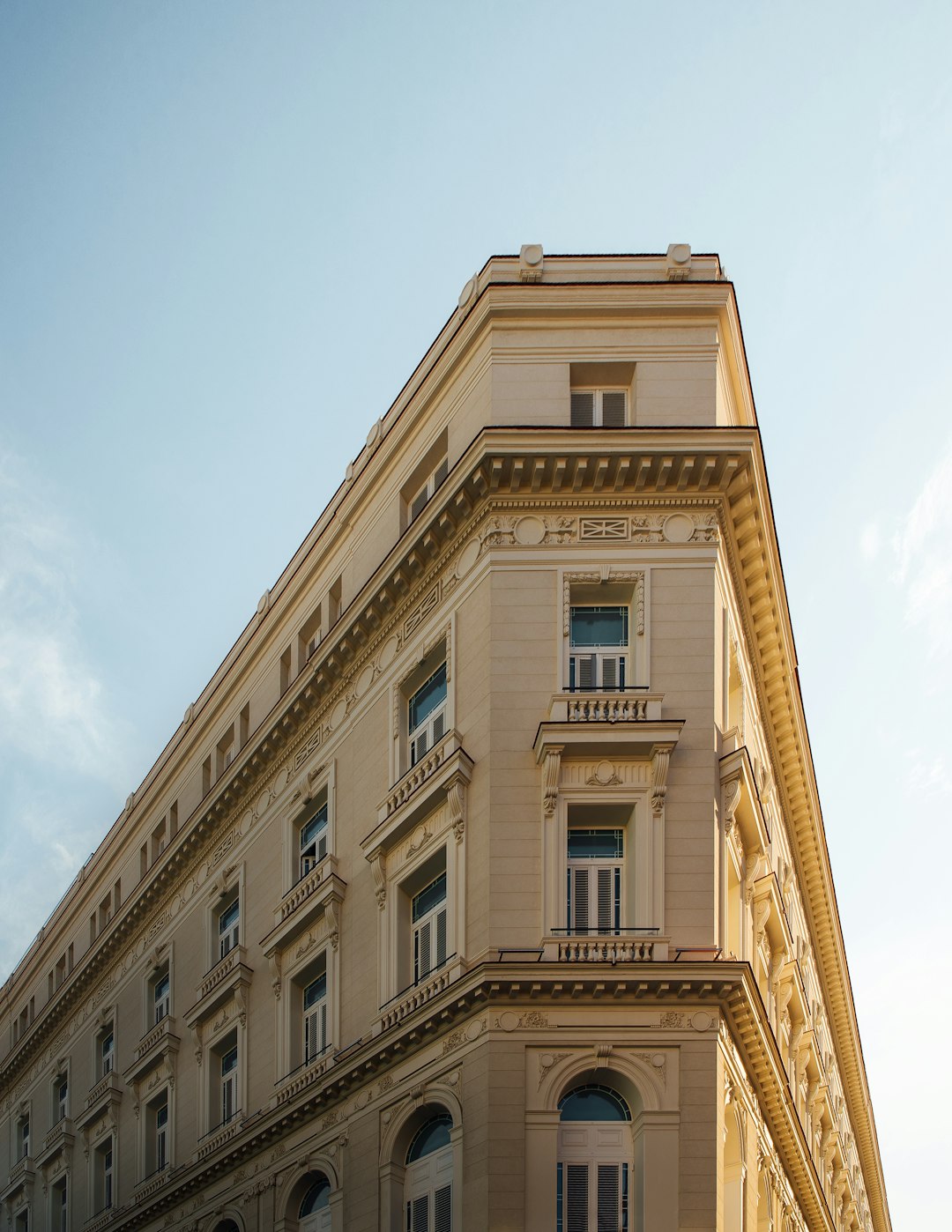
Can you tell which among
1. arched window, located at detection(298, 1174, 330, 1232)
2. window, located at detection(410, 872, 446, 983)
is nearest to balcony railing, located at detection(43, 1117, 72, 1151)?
arched window, located at detection(298, 1174, 330, 1232)

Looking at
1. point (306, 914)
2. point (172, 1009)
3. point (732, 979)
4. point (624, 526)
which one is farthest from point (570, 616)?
point (172, 1009)

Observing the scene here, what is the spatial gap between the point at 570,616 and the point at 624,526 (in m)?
2.34

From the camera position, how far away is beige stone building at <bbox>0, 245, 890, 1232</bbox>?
31969 millimetres

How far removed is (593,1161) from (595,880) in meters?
5.47

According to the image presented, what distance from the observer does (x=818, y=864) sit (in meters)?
59.5

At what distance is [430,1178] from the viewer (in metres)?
34.0

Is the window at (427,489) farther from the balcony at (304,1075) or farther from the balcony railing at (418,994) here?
the balcony at (304,1075)

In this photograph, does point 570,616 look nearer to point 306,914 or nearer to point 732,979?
point 732,979

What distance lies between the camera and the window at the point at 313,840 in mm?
43500

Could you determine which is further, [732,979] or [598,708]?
[598,708]

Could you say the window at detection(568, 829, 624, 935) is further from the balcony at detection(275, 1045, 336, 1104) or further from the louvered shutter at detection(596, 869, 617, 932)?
Answer: the balcony at detection(275, 1045, 336, 1104)

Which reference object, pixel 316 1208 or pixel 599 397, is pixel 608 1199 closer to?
pixel 316 1208

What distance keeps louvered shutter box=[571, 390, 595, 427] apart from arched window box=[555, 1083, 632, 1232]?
15062mm

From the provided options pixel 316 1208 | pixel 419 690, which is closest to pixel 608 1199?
pixel 316 1208
